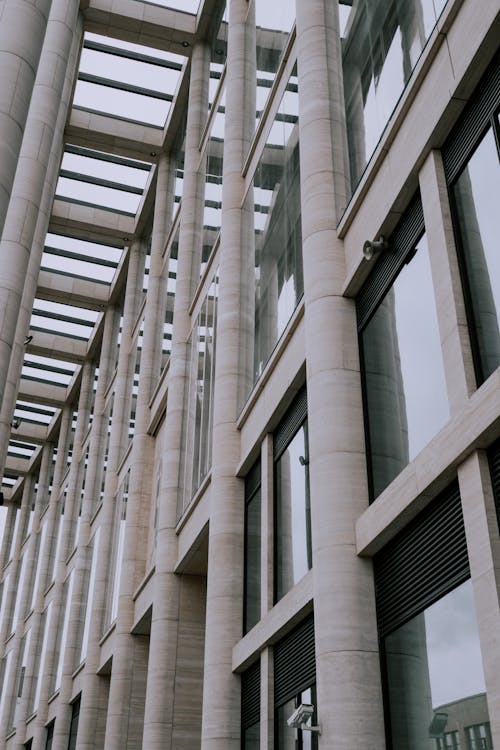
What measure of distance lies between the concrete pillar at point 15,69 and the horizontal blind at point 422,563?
7805 mm

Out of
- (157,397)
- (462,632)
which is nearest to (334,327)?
(462,632)

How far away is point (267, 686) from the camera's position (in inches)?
653

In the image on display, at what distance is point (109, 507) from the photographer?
38000 millimetres

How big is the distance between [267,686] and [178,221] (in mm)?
20776

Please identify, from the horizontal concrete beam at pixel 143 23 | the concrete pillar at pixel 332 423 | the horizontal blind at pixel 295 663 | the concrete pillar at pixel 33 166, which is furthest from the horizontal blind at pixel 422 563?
the horizontal concrete beam at pixel 143 23

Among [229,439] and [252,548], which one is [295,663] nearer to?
[252,548]

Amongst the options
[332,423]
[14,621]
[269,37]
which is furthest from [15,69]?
[14,621]

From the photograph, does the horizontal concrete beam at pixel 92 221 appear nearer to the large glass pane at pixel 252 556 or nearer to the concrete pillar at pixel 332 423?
the large glass pane at pixel 252 556

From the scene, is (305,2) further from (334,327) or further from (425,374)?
(425,374)

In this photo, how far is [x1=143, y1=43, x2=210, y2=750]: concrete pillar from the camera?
79.0 feet

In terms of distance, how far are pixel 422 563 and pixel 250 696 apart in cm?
831

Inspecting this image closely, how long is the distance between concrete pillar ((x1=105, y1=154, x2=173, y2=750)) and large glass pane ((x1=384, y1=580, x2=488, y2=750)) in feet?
64.5

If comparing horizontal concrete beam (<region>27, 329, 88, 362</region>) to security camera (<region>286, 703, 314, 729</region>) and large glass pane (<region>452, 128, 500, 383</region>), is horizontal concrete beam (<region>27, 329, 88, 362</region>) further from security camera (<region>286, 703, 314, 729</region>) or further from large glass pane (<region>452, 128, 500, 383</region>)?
large glass pane (<region>452, 128, 500, 383</region>)

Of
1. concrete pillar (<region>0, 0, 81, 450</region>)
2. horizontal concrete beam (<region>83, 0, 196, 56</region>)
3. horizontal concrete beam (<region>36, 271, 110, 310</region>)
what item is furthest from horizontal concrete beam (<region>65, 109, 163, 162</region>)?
horizontal concrete beam (<region>36, 271, 110, 310</region>)
